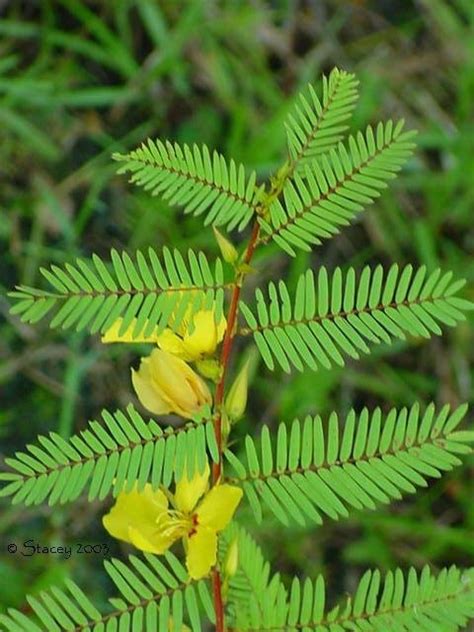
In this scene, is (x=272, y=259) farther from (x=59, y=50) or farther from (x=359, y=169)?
(x=359, y=169)

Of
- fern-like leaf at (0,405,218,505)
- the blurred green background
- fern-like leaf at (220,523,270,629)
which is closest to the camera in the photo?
fern-like leaf at (0,405,218,505)

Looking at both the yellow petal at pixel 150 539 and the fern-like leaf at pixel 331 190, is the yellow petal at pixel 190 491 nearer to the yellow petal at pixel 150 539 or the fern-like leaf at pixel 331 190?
the yellow petal at pixel 150 539

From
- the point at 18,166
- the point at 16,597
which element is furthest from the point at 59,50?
the point at 16,597

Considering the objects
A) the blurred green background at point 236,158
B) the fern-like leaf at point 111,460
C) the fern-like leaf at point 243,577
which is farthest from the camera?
the blurred green background at point 236,158

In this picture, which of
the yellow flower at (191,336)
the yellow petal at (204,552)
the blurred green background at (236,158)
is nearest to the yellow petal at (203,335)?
the yellow flower at (191,336)

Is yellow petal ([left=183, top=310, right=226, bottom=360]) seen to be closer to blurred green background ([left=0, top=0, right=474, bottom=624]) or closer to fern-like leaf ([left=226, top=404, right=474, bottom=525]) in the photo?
fern-like leaf ([left=226, top=404, right=474, bottom=525])

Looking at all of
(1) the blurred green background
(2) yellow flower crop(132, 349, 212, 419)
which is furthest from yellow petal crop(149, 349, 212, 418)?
(1) the blurred green background

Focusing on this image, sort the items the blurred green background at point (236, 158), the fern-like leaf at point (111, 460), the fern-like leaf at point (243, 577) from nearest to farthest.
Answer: the fern-like leaf at point (111, 460) → the fern-like leaf at point (243, 577) → the blurred green background at point (236, 158)
